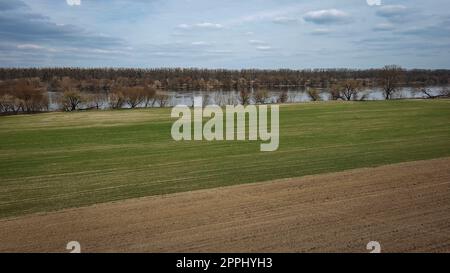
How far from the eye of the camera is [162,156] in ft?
94.5

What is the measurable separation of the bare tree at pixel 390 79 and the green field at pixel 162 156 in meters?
65.4

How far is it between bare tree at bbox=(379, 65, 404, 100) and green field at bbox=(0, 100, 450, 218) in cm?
6536

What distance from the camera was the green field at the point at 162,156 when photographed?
782 inches

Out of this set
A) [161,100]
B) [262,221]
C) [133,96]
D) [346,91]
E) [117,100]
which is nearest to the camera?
[262,221]

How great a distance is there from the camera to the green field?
65.2ft

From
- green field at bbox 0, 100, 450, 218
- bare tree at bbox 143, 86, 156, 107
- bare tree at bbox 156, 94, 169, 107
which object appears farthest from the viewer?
bare tree at bbox 156, 94, 169, 107

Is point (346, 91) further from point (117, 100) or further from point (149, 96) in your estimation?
point (117, 100)

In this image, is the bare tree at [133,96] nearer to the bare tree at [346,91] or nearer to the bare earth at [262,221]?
the bare tree at [346,91]

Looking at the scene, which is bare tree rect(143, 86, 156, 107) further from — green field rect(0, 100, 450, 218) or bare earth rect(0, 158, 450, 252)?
bare earth rect(0, 158, 450, 252)

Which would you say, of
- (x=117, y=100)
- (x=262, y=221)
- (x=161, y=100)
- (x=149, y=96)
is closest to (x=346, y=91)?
(x=161, y=100)

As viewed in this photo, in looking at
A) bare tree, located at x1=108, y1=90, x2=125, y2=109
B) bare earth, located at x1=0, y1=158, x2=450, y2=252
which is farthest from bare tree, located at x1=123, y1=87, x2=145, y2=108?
bare earth, located at x1=0, y1=158, x2=450, y2=252

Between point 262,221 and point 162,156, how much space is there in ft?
50.9

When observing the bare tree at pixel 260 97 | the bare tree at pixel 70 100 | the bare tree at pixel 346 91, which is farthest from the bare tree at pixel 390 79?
the bare tree at pixel 70 100

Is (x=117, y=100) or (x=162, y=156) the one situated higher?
(x=117, y=100)
